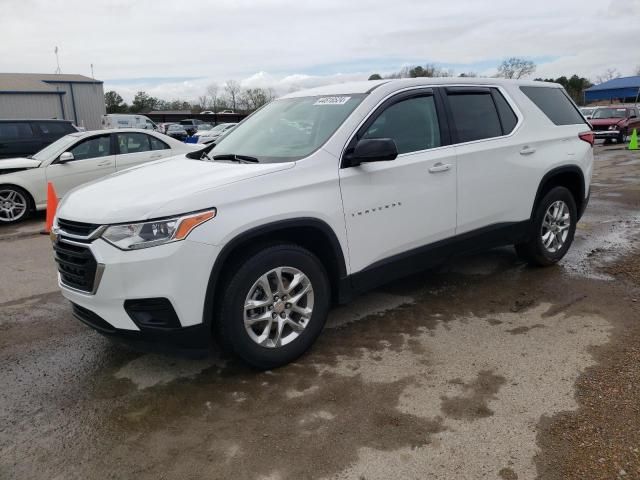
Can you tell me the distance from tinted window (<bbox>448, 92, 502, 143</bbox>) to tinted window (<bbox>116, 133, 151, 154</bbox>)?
701cm

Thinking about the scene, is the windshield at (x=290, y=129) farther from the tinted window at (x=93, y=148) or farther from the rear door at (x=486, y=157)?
the tinted window at (x=93, y=148)

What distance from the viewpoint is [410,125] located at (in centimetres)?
419

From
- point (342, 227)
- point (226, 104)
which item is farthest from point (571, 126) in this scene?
point (226, 104)

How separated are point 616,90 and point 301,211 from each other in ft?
221

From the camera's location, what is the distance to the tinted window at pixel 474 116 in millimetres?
4500

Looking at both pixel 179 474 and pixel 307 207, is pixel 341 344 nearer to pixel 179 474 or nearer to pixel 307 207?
pixel 307 207

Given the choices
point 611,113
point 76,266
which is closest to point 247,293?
point 76,266

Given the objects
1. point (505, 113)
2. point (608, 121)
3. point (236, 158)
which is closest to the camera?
point (236, 158)

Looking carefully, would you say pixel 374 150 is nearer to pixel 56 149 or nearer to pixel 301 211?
pixel 301 211

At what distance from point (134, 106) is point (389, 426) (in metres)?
84.6

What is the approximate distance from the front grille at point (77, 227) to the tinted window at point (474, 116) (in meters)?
2.98

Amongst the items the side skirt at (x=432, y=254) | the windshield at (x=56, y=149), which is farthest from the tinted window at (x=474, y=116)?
the windshield at (x=56, y=149)

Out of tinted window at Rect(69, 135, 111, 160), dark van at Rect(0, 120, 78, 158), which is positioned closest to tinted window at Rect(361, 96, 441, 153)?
tinted window at Rect(69, 135, 111, 160)

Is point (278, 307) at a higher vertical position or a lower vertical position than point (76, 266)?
lower
